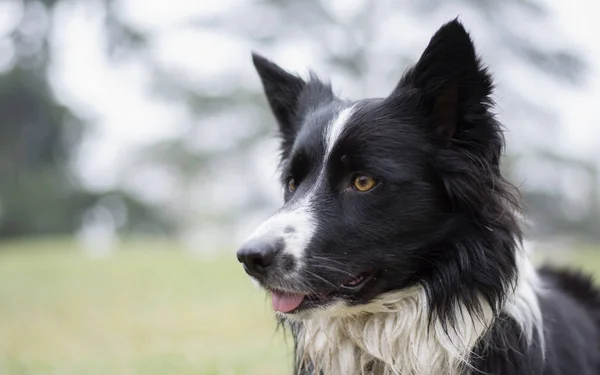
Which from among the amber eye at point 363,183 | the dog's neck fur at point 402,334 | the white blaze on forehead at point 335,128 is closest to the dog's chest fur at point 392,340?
the dog's neck fur at point 402,334

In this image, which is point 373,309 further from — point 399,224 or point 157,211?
point 157,211

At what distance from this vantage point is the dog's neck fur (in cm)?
332

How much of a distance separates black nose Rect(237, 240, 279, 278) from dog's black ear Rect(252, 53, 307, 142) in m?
1.34

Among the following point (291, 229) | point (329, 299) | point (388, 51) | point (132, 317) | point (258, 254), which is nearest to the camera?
point (258, 254)

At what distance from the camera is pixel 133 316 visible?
28.8ft

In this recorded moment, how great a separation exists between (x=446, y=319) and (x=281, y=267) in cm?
92

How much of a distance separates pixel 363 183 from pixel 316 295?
2.04 ft

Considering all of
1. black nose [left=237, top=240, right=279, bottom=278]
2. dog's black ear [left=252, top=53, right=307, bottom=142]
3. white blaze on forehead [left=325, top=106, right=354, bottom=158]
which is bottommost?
black nose [left=237, top=240, right=279, bottom=278]

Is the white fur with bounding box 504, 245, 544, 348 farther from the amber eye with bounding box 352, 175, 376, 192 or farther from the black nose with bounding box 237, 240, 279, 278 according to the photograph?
the black nose with bounding box 237, 240, 279, 278

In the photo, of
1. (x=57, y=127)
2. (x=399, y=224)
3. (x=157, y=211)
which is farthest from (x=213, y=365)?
(x=157, y=211)

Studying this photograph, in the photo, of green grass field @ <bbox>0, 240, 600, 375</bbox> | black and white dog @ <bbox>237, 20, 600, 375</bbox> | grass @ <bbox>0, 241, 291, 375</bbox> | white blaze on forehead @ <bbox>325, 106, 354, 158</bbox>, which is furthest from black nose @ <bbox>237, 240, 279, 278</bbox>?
green grass field @ <bbox>0, 240, 600, 375</bbox>

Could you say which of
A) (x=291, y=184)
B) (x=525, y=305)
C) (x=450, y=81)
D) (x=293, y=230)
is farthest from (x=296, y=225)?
(x=525, y=305)

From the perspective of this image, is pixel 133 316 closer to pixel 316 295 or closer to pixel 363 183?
pixel 316 295

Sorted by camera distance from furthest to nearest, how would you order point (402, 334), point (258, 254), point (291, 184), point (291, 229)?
1. point (291, 184)
2. point (402, 334)
3. point (291, 229)
4. point (258, 254)
